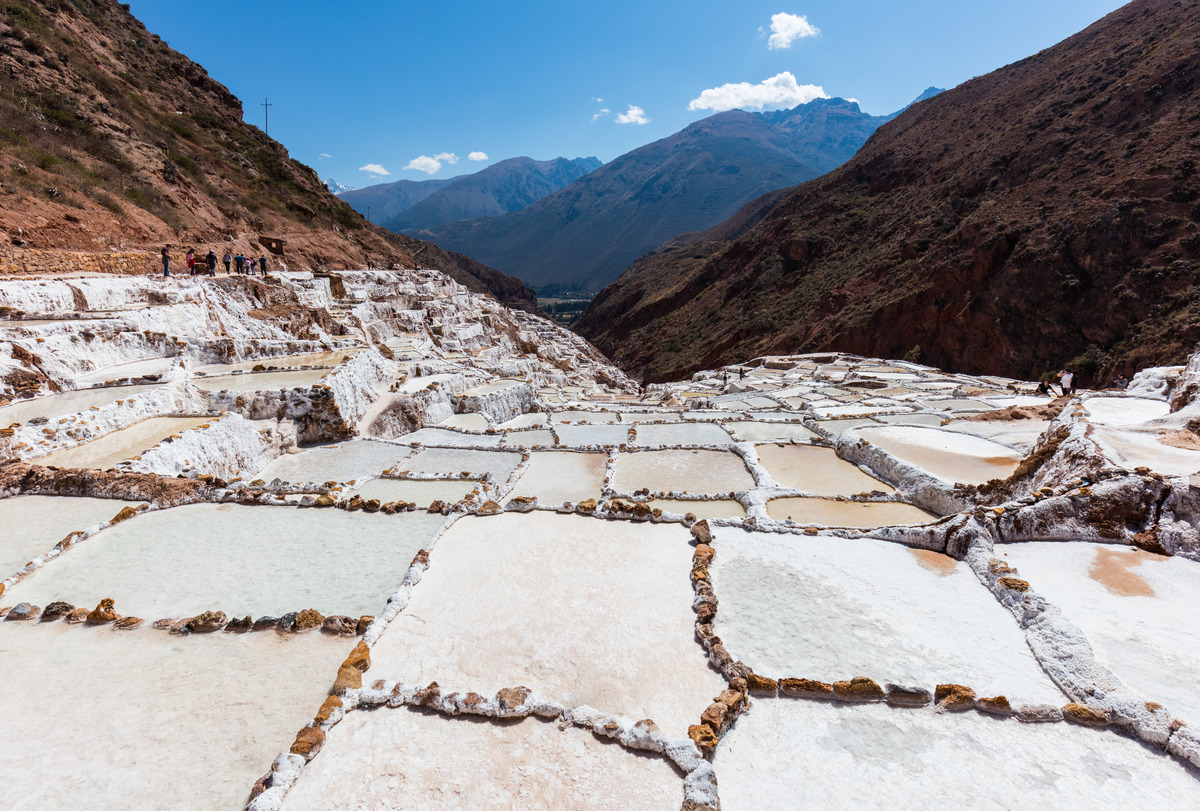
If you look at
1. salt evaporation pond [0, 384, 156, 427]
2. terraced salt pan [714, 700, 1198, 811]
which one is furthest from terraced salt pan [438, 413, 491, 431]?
terraced salt pan [714, 700, 1198, 811]

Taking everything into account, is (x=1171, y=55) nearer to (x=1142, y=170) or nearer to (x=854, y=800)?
(x=1142, y=170)

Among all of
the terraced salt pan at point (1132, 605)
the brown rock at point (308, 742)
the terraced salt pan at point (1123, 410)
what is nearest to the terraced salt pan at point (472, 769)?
the brown rock at point (308, 742)

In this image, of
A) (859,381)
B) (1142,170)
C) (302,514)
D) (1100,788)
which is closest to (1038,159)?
(1142,170)

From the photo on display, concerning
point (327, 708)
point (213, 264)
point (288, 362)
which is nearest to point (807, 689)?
point (327, 708)

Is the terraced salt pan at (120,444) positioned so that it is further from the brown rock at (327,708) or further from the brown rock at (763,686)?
the brown rock at (763,686)

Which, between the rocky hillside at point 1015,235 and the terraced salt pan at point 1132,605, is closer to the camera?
the terraced salt pan at point 1132,605
